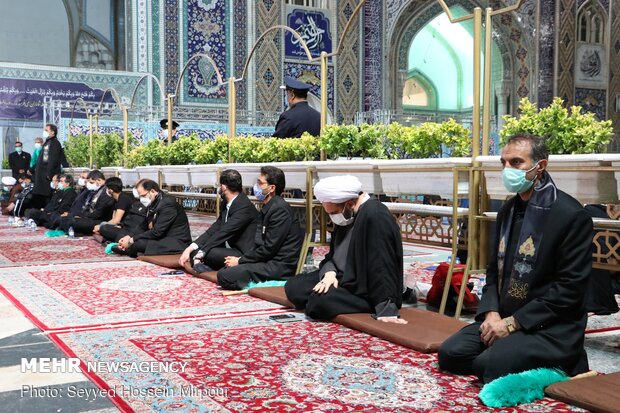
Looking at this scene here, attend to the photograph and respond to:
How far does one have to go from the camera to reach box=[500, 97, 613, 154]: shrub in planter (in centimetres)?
294

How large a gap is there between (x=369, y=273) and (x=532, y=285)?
3.14 feet

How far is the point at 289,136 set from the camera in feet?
18.3

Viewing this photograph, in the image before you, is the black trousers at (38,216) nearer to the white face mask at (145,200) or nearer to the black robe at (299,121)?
the white face mask at (145,200)

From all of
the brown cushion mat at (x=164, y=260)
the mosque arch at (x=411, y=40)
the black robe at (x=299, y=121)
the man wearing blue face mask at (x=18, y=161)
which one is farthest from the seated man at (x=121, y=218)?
the mosque arch at (x=411, y=40)

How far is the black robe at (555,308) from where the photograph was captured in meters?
2.23

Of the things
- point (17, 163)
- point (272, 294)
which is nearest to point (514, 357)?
point (272, 294)

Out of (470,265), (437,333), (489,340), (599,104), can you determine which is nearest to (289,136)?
(470,265)

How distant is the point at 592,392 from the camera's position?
2.11 m

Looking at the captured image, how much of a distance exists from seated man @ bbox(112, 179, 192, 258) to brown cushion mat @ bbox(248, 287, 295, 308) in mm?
1695

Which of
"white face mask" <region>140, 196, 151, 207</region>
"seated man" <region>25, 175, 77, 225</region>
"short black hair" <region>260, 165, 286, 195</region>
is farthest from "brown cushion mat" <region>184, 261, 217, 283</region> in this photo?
"seated man" <region>25, 175, 77, 225</region>

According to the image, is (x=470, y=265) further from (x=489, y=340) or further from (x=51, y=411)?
(x=51, y=411)

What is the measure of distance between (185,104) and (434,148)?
10.0 meters

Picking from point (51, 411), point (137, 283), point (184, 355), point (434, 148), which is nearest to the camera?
point (51, 411)

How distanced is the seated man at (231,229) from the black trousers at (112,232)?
1.86 meters
